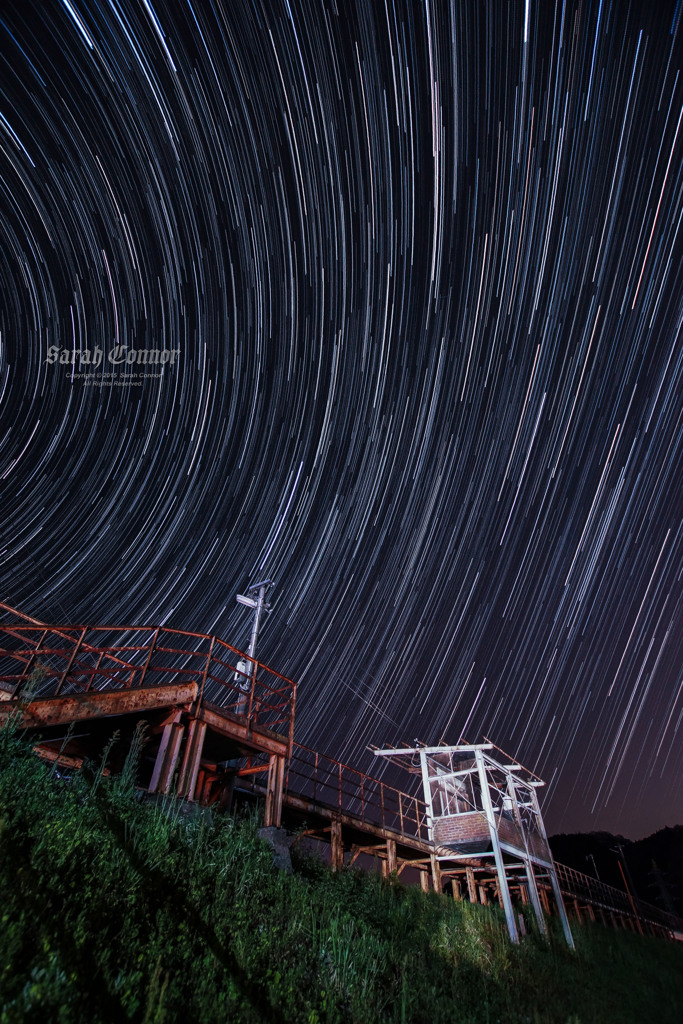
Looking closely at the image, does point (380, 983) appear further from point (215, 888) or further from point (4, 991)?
point (4, 991)

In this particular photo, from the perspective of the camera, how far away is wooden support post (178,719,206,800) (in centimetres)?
834

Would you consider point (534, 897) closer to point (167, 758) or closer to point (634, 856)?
point (167, 758)

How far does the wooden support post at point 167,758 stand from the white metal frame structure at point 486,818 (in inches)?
393

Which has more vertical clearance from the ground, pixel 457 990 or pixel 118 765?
pixel 457 990

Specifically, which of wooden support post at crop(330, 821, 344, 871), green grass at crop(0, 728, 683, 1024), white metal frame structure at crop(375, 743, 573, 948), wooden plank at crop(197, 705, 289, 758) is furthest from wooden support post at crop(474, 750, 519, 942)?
wooden plank at crop(197, 705, 289, 758)

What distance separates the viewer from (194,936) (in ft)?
14.4

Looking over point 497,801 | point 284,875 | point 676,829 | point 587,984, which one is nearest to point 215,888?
point 284,875

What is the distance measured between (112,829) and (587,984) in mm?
11033

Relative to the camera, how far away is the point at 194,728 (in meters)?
9.05

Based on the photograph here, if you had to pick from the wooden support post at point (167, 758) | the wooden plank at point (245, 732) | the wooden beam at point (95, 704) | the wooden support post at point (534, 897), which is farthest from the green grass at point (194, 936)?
the wooden support post at point (534, 897)

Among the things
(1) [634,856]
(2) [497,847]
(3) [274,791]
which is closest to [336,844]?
(3) [274,791]

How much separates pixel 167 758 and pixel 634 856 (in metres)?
98.8

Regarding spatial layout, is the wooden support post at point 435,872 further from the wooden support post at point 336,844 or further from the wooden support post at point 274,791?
the wooden support post at point 274,791

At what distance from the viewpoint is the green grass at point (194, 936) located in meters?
3.33
